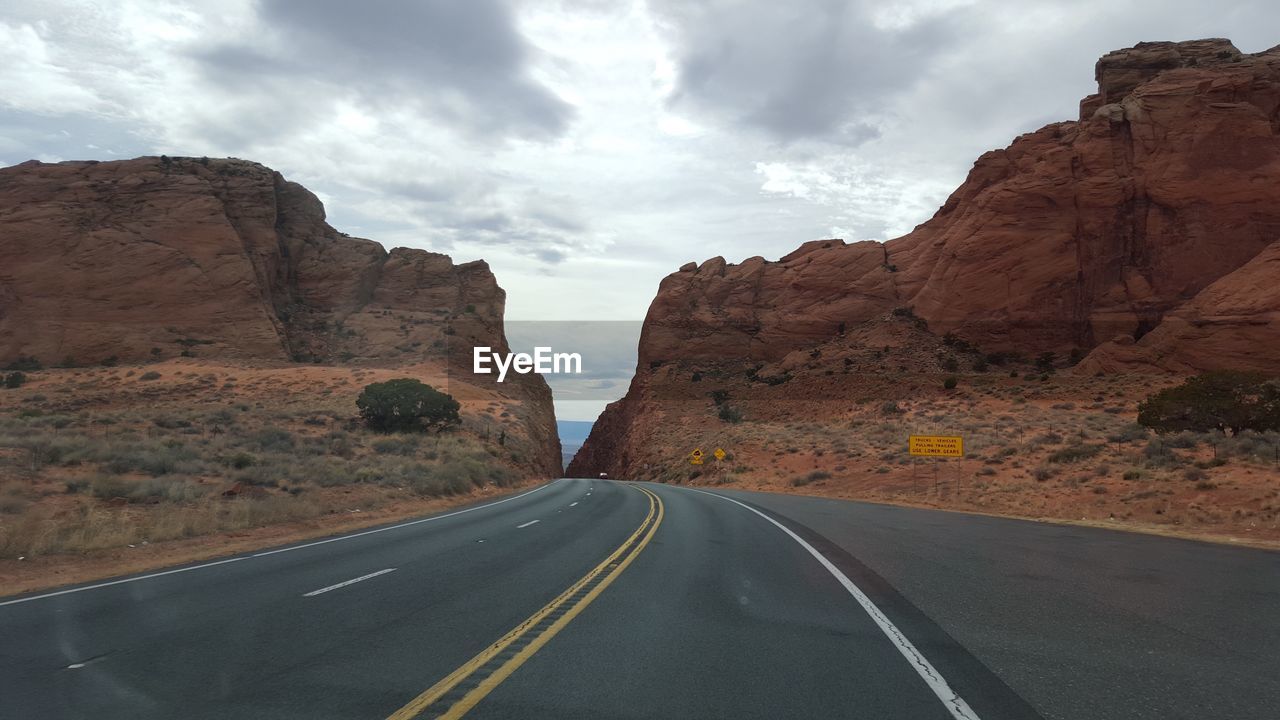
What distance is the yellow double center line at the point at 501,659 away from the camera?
177 inches

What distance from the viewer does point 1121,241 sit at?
60688mm

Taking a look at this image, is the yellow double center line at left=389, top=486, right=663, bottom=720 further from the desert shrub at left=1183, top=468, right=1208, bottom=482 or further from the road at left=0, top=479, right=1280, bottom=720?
the desert shrub at left=1183, top=468, right=1208, bottom=482

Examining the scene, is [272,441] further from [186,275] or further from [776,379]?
[776,379]

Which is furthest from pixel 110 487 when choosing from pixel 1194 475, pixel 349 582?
pixel 1194 475

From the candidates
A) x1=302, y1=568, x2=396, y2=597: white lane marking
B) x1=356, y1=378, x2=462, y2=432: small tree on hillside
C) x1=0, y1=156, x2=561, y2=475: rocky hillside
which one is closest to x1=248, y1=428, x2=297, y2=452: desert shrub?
x1=356, y1=378, x2=462, y2=432: small tree on hillside

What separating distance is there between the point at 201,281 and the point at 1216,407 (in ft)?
247

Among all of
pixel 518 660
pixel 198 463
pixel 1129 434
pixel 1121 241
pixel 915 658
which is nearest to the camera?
pixel 518 660

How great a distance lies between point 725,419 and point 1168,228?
3909 cm

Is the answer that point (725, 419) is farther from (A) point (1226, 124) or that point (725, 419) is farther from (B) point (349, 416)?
(A) point (1226, 124)

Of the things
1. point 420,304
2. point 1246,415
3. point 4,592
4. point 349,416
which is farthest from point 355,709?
point 420,304

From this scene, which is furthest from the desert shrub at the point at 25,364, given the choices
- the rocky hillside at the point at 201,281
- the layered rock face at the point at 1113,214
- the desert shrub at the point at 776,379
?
the layered rock face at the point at 1113,214

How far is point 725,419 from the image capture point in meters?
66.7

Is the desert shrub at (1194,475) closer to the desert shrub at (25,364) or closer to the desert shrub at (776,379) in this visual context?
the desert shrub at (776,379)

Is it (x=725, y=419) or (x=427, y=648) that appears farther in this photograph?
(x=725, y=419)
